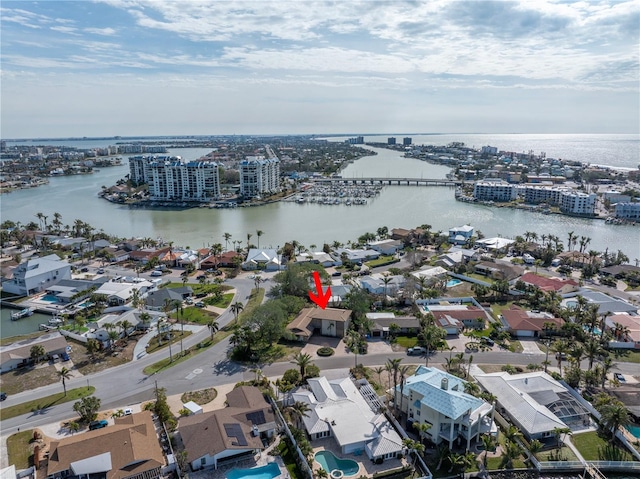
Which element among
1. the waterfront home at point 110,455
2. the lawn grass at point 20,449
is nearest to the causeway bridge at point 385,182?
the lawn grass at point 20,449

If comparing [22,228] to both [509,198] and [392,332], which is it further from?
[509,198]

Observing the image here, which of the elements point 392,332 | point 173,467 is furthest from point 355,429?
point 392,332

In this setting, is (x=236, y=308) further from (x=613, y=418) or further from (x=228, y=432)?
(x=613, y=418)

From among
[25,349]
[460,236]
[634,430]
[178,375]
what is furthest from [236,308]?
[460,236]

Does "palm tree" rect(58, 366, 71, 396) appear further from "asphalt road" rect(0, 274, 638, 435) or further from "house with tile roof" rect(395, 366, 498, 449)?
"house with tile roof" rect(395, 366, 498, 449)

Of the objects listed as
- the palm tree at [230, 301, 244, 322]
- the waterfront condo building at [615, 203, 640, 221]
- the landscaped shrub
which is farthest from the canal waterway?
the landscaped shrub

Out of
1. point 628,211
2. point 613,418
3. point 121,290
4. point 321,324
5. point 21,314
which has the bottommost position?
point 21,314

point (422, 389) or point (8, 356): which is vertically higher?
point (422, 389)
